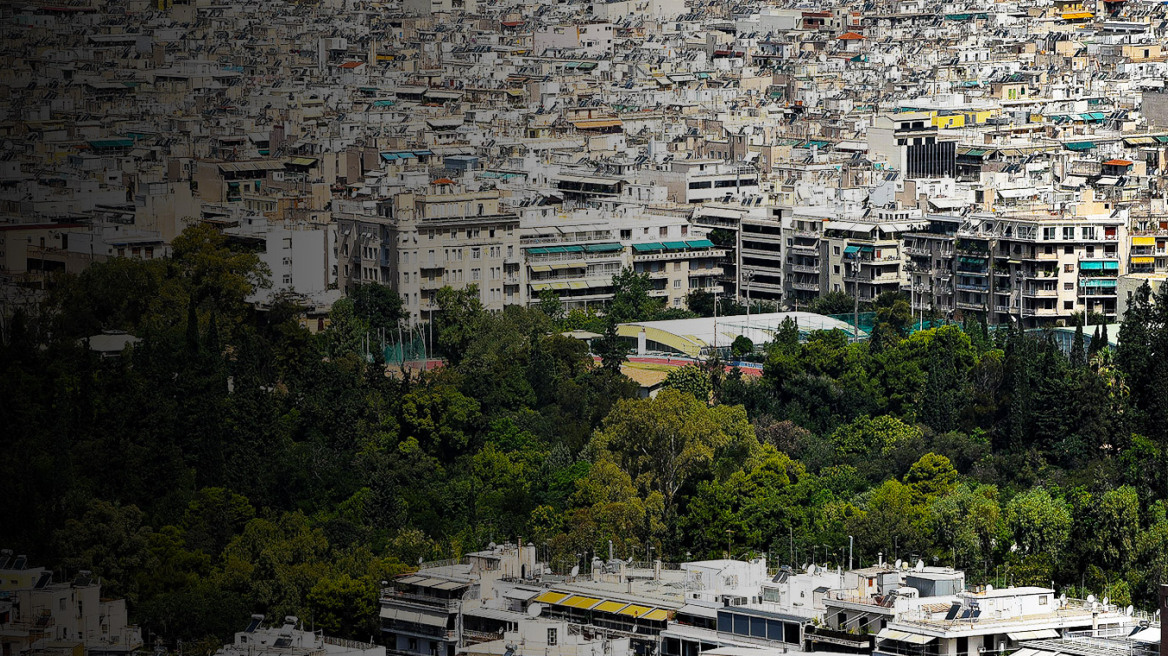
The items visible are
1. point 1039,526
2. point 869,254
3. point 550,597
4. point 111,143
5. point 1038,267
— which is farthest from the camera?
point 111,143

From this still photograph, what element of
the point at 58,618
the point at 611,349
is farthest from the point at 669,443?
the point at 58,618

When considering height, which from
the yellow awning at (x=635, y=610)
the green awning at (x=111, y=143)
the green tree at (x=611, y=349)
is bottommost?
the yellow awning at (x=635, y=610)

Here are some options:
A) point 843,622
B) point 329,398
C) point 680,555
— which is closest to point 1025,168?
point 329,398

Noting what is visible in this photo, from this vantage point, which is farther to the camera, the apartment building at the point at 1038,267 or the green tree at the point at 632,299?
the green tree at the point at 632,299

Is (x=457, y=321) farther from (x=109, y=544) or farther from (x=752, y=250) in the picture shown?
(x=109, y=544)

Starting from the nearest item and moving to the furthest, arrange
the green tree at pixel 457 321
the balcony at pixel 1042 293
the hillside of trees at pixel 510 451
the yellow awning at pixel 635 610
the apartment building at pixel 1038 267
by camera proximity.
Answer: the yellow awning at pixel 635 610 < the hillside of trees at pixel 510 451 < the green tree at pixel 457 321 < the apartment building at pixel 1038 267 < the balcony at pixel 1042 293

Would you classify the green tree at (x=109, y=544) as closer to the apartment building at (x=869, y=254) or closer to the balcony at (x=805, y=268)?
the apartment building at (x=869, y=254)

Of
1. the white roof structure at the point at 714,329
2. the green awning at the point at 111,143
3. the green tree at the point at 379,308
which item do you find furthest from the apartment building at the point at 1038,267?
the green awning at the point at 111,143

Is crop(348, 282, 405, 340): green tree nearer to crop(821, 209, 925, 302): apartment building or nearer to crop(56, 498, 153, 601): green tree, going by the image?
crop(821, 209, 925, 302): apartment building
